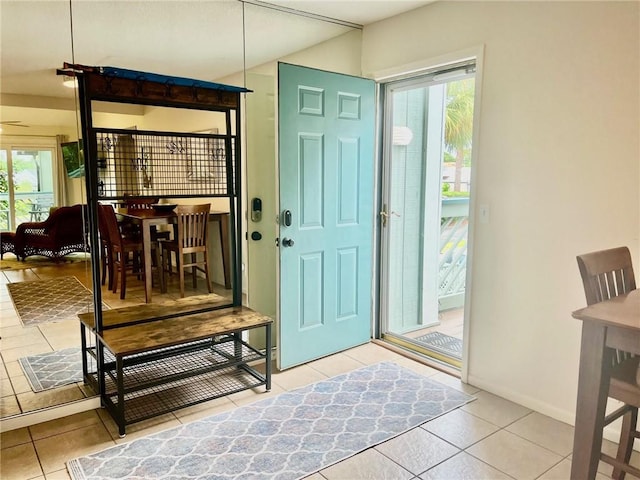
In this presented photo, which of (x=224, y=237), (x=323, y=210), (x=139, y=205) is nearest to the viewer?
(x=139, y=205)

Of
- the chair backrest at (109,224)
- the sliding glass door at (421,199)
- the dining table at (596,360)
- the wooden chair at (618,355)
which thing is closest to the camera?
the dining table at (596,360)

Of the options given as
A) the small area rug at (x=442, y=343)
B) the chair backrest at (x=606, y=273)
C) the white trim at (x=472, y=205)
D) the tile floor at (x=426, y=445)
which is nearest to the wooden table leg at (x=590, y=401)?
the chair backrest at (x=606, y=273)

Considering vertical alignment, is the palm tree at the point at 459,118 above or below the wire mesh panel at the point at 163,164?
above

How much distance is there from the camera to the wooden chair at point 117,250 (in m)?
2.62

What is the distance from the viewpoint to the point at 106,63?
2.53 meters

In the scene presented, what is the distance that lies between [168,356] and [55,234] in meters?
0.99

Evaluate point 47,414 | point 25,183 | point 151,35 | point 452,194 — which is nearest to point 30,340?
point 47,414

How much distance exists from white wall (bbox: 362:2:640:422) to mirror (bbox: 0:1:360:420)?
1144 millimetres

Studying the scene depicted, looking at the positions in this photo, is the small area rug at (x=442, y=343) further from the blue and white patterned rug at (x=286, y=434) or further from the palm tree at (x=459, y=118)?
the palm tree at (x=459, y=118)

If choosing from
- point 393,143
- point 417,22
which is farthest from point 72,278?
point 417,22

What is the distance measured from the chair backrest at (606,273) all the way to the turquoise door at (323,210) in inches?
69.7

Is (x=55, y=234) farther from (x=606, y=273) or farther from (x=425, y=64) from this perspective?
(x=606, y=273)

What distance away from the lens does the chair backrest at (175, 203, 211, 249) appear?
292 centimetres

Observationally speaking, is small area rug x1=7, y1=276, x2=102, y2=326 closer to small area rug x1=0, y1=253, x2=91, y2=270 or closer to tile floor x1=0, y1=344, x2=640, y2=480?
small area rug x1=0, y1=253, x2=91, y2=270
